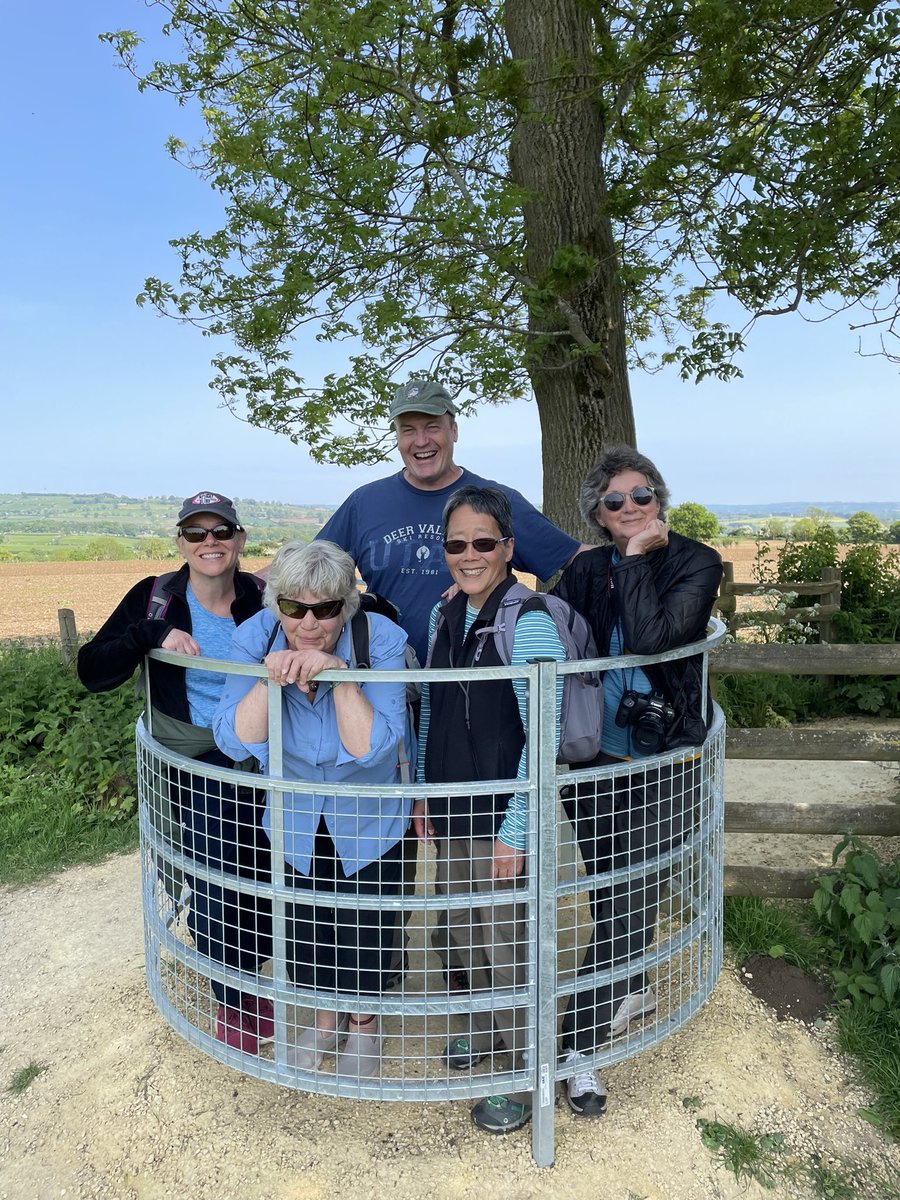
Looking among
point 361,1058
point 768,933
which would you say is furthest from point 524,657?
point 768,933

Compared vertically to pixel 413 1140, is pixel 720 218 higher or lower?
higher

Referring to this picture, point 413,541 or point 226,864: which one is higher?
point 413,541

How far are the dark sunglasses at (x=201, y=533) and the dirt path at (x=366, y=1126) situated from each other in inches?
84.8

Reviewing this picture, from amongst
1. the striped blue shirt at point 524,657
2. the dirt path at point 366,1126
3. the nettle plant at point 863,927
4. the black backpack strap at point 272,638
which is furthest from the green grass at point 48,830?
the nettle plant at point 863,927

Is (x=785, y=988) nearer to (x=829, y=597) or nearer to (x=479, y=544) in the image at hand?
(x=479, y=544)

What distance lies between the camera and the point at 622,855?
9.80 ft

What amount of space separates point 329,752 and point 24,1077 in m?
2.09

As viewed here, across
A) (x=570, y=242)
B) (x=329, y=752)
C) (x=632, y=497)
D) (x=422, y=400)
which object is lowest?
(x=329, y=752)

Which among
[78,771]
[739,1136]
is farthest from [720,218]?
[78,771]

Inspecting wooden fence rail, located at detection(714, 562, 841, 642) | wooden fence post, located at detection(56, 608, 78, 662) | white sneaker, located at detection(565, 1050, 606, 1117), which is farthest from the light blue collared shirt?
wooden fence post, located at detection(56, 608, 78, 662)

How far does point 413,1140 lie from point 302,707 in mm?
1636

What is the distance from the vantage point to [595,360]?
6.61m

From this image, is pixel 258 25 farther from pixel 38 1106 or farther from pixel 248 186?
pixel 38 1106

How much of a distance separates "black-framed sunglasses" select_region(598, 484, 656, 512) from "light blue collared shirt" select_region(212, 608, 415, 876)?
0.91m
